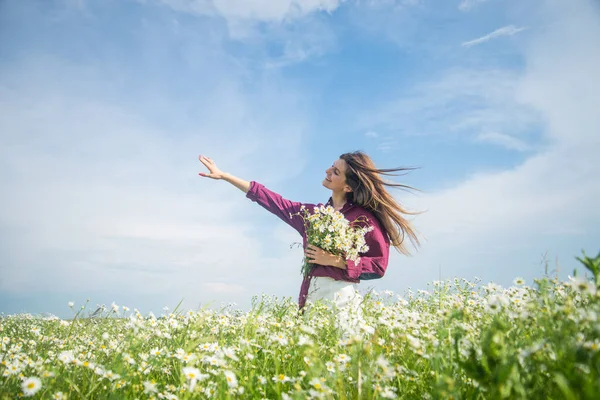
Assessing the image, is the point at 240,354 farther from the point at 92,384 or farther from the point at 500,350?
the point at 500,350

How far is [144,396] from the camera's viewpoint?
3.31 meters

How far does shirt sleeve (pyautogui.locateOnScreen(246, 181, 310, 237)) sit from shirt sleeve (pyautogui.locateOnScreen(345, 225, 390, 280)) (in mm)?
1200

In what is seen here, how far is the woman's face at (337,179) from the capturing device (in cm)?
733

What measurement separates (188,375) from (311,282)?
143 inches

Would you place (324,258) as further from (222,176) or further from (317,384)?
(317,384)

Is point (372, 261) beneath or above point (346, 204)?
beneath

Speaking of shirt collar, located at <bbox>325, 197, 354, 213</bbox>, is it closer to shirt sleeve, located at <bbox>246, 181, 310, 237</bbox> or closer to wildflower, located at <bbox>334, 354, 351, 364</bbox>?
shirt sleeve, located at <bbox>246, 181, 310, 237</bbox>

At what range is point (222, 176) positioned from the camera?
7.55m

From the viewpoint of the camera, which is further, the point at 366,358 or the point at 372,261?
the point at 372,261

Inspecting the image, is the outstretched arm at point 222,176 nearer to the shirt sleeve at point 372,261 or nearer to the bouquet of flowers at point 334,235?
the bouquet of flowers at point 334,235

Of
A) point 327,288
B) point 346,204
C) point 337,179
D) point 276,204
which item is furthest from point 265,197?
point 327,288

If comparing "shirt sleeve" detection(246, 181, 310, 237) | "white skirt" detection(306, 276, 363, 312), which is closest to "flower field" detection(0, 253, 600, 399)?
"white skirt" detection(306, 276, 363, 312)

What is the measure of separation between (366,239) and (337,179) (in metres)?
1.32

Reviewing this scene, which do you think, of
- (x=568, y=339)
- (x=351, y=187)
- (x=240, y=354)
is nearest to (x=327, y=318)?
(x=240, y=354)
